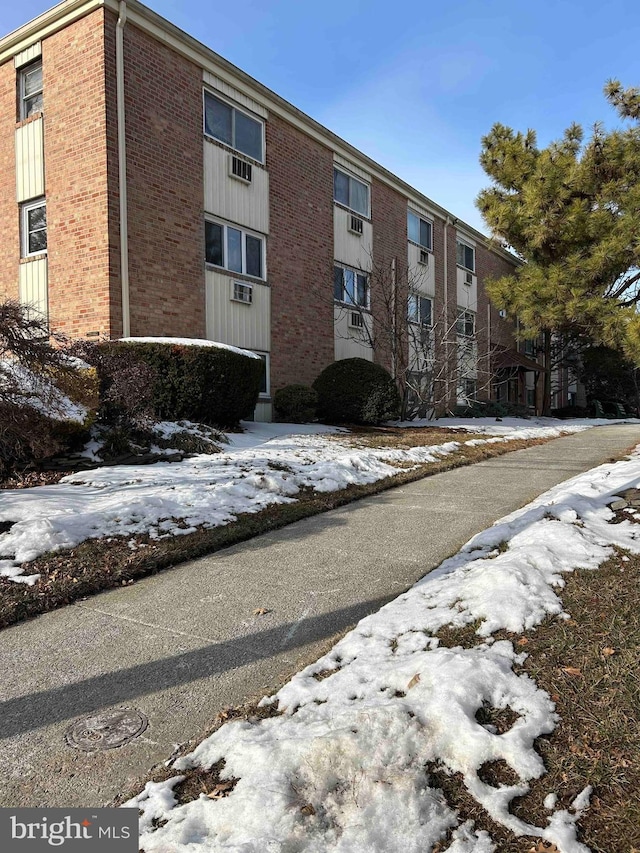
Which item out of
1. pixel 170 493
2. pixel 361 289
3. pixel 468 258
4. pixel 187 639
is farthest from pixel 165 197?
pixel 468 258

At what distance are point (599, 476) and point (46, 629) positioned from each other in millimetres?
5411

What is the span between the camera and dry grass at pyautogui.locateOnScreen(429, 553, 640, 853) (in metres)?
1.70

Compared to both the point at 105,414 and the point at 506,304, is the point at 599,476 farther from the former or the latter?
the point at 506,304

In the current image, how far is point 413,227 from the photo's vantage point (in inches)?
837

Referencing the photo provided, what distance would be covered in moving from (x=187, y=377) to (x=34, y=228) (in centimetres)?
591

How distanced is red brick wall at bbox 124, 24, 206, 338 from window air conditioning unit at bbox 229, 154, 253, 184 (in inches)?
36.9

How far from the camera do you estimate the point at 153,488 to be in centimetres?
576

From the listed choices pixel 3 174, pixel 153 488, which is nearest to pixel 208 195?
pixel 3 174

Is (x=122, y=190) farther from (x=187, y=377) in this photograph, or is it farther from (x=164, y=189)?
(x=187, y=377)

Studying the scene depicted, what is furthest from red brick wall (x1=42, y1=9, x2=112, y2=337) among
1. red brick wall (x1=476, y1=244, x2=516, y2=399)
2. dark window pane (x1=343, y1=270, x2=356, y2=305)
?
red brick wall (x1=476, y1=244, x2=516, y2=399)

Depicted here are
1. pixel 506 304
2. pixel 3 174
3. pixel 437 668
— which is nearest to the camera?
pixel 437 668

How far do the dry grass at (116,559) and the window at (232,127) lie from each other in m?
10.7

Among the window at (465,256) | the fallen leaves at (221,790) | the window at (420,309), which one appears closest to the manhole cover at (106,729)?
the fallen leaves at (221,790)

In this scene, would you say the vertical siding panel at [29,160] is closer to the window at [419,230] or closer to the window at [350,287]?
the window at [350,287]
